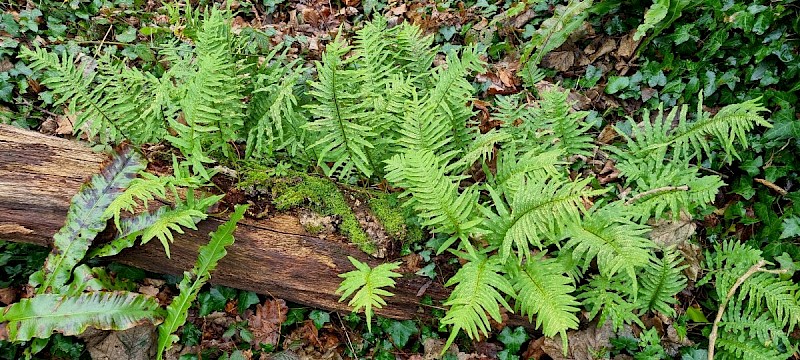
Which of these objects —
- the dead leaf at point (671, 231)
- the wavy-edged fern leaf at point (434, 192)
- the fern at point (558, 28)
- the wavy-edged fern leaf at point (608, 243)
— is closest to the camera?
the wavy-edged fern leaf at point (608, 243)

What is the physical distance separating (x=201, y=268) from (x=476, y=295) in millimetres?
1488

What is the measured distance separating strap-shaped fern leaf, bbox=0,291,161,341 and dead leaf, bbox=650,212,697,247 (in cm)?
297

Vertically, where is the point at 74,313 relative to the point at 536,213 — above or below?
below

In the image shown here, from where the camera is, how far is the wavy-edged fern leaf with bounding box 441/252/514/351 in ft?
8.20

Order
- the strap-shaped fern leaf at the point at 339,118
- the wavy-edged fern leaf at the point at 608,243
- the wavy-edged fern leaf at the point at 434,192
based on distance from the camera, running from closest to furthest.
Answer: the wavy-edged fern leaf at the point at 608,243
the wavy-edged fern leaf at the point at 434,192
the strap-shaped fern leaf at the point at 339,118

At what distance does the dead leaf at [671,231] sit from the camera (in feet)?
10.5

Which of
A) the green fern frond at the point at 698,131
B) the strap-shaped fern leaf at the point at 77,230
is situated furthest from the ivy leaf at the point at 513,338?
the strap-shaped fern leaf at the point at 77,230

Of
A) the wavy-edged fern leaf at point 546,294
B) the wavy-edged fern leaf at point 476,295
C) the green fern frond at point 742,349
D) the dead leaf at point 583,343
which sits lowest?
the green fern frond at point 742,349

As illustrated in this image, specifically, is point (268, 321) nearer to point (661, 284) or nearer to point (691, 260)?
point (661, 284)

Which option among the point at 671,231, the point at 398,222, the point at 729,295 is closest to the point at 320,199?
the point at 398,222

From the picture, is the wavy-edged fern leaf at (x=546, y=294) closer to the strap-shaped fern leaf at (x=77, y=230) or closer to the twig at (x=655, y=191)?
the twig at (x=655, y=191)

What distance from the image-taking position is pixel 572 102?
3529 mm

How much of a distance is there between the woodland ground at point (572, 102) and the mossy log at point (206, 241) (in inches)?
5.0

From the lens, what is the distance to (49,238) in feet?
9.60
